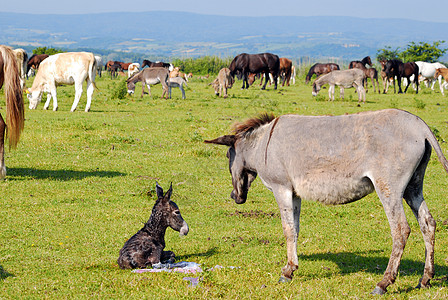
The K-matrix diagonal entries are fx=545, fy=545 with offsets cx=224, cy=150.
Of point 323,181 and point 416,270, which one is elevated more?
point 323,181

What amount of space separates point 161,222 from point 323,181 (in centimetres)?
207

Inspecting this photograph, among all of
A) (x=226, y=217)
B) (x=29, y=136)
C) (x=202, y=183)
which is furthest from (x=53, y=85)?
(x=226, y=217)

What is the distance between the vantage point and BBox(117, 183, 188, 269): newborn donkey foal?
249 inches

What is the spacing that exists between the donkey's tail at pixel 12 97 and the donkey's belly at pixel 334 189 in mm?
6598

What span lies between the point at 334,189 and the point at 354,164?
343 millimetres

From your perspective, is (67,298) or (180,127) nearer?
(67,298)

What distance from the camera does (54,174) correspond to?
11391 mm

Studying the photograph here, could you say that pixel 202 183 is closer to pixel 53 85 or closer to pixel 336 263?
pixel 336 263

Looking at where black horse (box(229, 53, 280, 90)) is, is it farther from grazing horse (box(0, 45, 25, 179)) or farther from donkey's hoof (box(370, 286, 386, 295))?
donkey's hoof (box(370, 286, 386, 295))

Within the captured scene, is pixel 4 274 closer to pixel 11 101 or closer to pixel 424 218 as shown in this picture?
pixel 424 218

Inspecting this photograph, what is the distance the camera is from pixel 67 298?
5449 mm

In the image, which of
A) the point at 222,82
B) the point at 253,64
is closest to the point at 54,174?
the point at 222,82

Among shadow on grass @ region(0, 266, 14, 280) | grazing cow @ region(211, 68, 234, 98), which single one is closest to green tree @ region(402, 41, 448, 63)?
grazing cow @ region(211, 68, 234, 98)

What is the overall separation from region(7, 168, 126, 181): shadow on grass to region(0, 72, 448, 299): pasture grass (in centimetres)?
2
